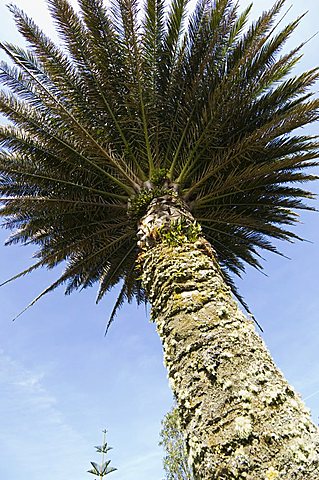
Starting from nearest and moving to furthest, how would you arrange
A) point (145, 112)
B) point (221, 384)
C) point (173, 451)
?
point (221, 384) → point (145, 112) → point (173, 451)

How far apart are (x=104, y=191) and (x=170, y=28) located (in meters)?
2.22

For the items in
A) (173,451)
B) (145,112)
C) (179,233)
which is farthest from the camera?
(173,451)

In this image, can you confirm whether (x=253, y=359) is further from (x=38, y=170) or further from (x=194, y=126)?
(x=38, y=170)

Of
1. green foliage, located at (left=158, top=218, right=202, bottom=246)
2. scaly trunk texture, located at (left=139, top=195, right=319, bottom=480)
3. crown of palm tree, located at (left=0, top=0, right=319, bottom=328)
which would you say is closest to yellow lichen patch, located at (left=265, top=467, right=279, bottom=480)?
scaly trunk texture, located at (left=139, top=195, right=319, bottom=480)

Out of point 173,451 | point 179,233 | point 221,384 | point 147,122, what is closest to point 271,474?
point 221,384

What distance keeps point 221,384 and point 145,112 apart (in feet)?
11.6

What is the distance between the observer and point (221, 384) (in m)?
2.36

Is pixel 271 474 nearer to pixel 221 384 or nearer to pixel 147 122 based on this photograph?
pixel 221 384

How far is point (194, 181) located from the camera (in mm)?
4973

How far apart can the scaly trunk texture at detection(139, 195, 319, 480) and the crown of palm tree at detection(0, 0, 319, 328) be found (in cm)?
159

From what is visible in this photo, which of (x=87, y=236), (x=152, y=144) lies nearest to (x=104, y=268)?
(x=87, y=236)

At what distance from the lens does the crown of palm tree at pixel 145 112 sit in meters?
4.73

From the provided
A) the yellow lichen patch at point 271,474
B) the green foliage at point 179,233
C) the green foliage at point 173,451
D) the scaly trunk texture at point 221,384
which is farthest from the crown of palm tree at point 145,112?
the green foliage at point 173,451

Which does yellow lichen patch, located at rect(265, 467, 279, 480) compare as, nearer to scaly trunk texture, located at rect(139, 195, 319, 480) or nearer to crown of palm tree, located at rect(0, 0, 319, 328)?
scaly trunk texture, located at rect(139, 195, 319, 480)
